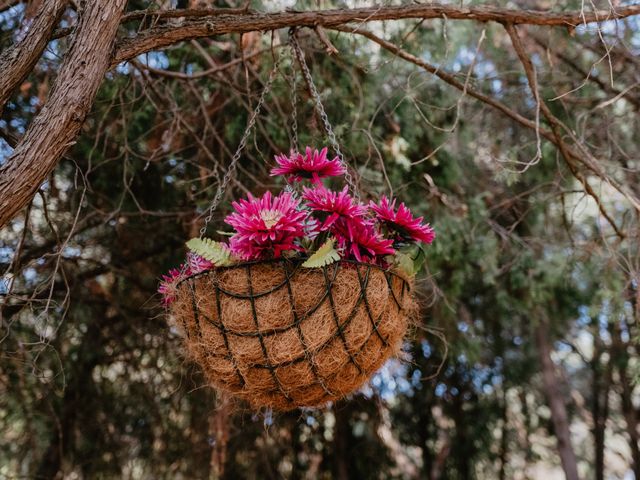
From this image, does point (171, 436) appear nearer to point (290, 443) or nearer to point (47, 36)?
point (290, 443)

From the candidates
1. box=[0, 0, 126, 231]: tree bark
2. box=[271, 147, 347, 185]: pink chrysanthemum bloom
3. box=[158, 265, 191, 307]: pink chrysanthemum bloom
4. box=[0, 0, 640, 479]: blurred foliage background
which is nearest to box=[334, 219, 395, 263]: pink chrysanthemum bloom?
box=[271, 147, 347, 185]: pink chrysanthemum bloom

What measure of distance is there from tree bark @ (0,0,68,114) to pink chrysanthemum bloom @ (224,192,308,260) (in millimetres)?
758

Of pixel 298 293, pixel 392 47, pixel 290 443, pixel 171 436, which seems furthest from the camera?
pixel 290 443

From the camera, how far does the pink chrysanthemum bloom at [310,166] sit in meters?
1.79

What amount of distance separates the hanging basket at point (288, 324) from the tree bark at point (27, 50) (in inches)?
28.7

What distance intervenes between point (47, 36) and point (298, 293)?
1.02m

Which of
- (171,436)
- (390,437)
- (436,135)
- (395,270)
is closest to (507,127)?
(436,135)

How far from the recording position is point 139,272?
468 centimetres

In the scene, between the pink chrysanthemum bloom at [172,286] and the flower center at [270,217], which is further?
the pink chrysanthemum bloom at [172,286]

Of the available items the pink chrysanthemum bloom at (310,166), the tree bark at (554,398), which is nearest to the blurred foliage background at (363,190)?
the tree bark at (554,398)

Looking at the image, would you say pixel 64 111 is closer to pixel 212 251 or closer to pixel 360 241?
pixel 212 251

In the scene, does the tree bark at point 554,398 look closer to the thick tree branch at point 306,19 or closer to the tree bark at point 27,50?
the thick tree branch at point 306,19

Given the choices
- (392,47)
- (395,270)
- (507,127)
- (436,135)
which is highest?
(507,127)

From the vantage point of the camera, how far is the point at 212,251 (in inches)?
64.6
